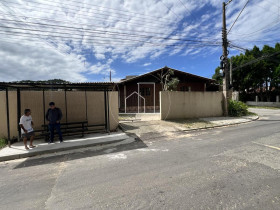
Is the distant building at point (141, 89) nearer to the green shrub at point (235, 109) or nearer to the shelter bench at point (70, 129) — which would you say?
the green shrub at point (235, 109)

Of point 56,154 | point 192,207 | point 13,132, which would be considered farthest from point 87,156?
point 13,132

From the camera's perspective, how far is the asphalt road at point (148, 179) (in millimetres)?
2326

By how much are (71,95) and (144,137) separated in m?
4.01

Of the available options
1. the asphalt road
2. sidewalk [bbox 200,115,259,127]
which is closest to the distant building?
sidewalk [bbox 200,115,259,127]

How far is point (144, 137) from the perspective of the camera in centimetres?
638

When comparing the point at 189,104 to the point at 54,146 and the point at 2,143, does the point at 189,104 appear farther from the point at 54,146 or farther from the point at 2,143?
the point at 2,143

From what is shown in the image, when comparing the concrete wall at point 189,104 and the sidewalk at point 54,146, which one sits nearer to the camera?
the sidewalk at point 54,146

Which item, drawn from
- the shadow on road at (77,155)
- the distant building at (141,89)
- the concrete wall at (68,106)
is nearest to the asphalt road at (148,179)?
the shadow on road at (77,155)

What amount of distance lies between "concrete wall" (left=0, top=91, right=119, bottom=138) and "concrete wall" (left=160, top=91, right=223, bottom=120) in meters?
3.58

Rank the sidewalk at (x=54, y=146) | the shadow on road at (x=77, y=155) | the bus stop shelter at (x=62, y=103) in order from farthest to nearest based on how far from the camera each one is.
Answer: the bus stop shelter at (x=62, y=103), the sidewalk at (x=54, y=146), the shadow on road at (x=77, y=155)

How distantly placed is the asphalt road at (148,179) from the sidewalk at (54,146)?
13.9 inches

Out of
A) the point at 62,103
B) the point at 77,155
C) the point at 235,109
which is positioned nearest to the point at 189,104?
the point at 235,109

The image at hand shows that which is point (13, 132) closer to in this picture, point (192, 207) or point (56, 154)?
point (56, 154)

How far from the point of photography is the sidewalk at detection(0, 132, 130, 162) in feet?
14.8
